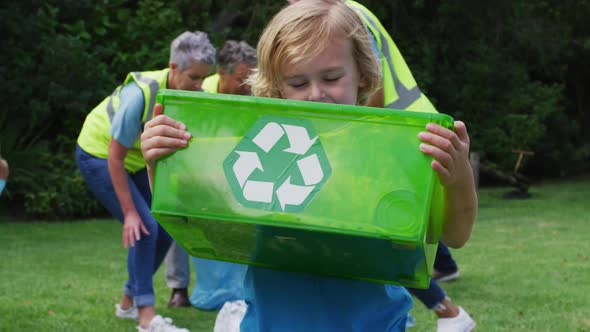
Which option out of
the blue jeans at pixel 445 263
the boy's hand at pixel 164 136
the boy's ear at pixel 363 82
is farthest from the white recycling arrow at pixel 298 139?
the blue jeans at pixel 445 263

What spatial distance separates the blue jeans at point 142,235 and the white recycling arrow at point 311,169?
320cm

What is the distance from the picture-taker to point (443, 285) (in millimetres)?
6098

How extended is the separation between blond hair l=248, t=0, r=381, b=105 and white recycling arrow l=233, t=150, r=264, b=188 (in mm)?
404

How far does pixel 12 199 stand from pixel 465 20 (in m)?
9.19

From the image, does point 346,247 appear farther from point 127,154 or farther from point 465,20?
point 465,20

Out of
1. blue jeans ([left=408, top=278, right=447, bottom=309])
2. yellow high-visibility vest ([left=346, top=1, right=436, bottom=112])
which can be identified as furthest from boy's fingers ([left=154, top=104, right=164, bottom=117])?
blue jeans ([left=408, top=278, right=447, bottom=309])

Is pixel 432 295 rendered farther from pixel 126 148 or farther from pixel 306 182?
pixel 306 182

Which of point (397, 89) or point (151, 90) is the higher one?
point (397, 89)

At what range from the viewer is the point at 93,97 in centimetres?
1184

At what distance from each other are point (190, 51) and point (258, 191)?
319 centimetres

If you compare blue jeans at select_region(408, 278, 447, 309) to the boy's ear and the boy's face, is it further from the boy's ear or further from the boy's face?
the boy's face

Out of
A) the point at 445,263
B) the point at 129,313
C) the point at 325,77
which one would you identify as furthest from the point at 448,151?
the point at 445,263

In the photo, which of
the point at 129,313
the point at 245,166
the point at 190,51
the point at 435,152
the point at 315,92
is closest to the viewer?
the point at 435,152

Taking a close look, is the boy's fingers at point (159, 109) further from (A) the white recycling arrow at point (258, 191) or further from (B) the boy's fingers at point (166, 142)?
(A) the white recycling arrow at point (258, 191)
